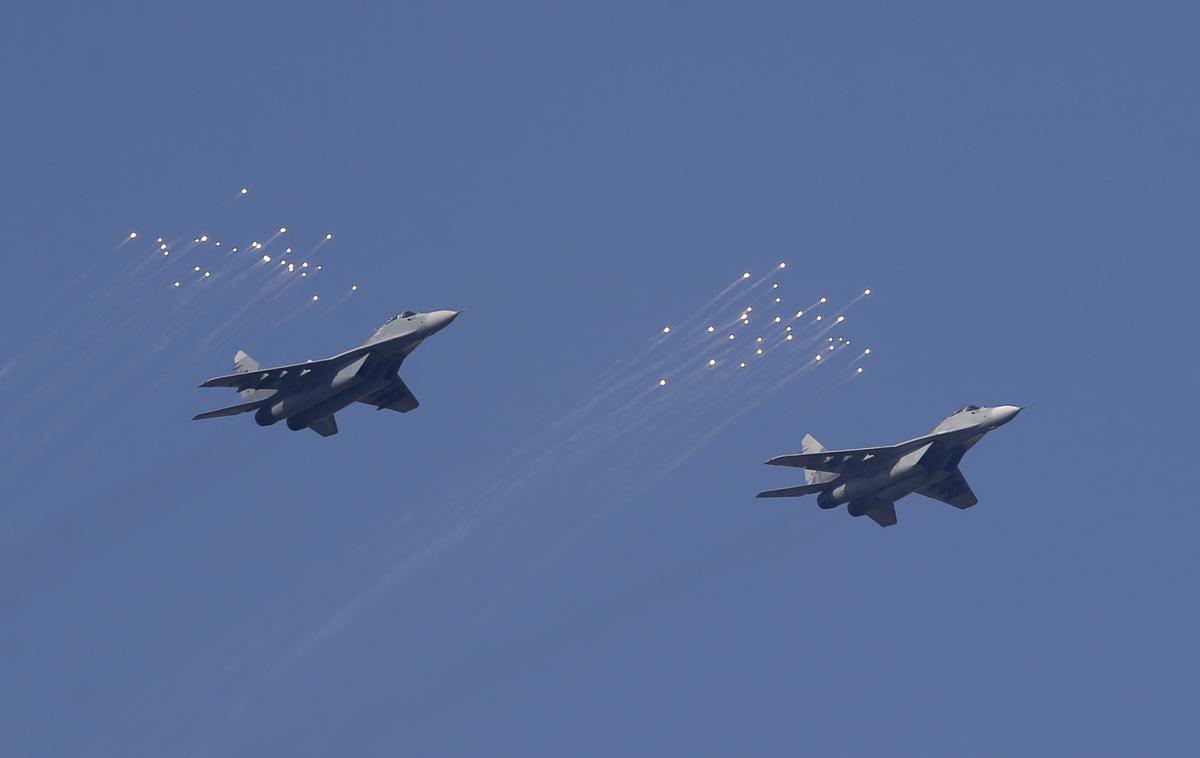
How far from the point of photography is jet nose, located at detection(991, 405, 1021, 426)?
412 ft

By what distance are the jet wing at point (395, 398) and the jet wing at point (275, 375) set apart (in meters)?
4.27

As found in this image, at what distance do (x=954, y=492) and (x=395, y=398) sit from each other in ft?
98.9

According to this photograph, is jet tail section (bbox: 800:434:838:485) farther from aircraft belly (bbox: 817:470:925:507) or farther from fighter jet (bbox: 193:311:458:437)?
fighter jet (bbox: 193:311:458:437)

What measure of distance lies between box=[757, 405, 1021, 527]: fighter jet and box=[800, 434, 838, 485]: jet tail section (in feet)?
0.17

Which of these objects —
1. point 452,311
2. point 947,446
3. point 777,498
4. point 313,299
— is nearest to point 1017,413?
point 947,446

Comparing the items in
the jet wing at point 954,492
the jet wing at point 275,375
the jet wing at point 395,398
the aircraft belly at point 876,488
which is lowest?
the jet wing at point 954,492

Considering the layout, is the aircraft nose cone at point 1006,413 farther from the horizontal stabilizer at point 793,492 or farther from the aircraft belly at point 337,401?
the aircraft belly at point 337,401

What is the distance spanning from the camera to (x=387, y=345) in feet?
419

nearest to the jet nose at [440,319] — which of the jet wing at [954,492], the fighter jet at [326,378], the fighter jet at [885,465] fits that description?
the fighter jet at [326,378]

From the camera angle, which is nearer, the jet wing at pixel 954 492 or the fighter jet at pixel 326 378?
the fighter jet at pixel 326 378

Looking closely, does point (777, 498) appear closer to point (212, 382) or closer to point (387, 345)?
point (387, 345)

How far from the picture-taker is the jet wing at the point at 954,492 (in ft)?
434

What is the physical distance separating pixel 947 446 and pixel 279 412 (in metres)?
34.2

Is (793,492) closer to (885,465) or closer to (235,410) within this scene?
(885,465)
